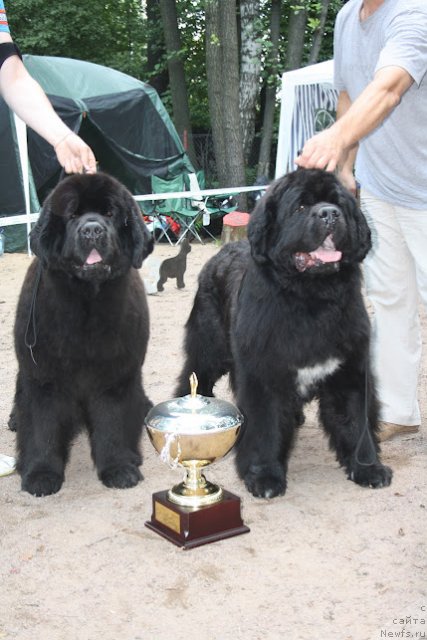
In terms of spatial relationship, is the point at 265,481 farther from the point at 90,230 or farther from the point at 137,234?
the point at 90,230

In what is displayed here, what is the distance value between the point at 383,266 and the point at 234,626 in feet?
6.19

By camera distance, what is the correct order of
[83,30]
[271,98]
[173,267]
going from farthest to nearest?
[83,30] → [271,98] → [173,267]

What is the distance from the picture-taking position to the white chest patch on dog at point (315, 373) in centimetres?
299

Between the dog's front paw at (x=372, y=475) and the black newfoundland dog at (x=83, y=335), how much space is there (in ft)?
3.03

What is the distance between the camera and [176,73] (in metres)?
15.2

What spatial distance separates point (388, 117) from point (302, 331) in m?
1.03

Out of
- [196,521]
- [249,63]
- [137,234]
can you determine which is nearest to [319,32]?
[249,63]

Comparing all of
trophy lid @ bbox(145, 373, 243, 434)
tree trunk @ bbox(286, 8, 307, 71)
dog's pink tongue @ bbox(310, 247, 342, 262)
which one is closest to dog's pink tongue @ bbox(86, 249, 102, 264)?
trophy lid @ bbox(145, 373, 243, 434)

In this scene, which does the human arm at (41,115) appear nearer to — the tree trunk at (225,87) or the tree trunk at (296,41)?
the tree trunk at (225,87)

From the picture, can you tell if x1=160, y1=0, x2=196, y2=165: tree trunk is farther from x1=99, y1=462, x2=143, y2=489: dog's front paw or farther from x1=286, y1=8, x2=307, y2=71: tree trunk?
x1=99, y1=462, x2=143, y2=489: dog's front paw

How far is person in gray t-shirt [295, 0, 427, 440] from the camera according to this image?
2729 mm

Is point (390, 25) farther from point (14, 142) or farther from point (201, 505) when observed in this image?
point (14, 142)

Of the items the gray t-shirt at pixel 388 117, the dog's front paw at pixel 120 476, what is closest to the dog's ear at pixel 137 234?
the dog's front paw at pixel 120 476

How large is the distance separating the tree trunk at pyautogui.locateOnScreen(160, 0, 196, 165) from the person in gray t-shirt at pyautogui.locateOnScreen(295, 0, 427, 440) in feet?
37.9
